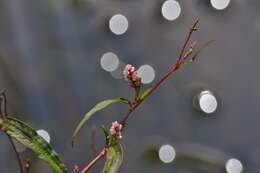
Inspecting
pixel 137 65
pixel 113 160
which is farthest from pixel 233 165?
pixel 113 160

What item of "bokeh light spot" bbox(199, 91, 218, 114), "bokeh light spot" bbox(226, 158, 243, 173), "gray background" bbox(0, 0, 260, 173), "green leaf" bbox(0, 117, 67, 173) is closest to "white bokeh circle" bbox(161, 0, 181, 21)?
"gray background" bbox(0, 0, 260, 173)

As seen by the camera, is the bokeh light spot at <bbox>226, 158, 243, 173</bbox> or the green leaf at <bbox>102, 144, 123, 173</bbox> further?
the bokeh light spot at <bbox>226, 158, 243, 173</bbox>

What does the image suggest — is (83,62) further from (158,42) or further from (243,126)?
(243,126)

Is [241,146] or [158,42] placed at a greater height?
[158,42]

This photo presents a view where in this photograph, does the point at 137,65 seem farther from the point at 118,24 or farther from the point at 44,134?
the point at 44,134

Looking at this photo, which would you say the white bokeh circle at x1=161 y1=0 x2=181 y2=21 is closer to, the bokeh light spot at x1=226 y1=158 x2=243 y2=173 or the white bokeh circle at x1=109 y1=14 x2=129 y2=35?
the white bokeh circle at x1=109 y1=14 x2=129 y2=35

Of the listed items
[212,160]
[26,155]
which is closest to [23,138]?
[26,155]
